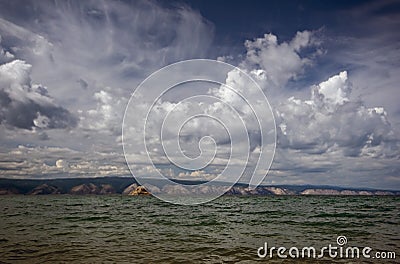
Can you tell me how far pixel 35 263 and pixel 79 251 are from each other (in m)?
2.82

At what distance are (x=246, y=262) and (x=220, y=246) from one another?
3.82m

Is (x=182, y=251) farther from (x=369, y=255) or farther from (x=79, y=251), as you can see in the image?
(x=369, y=255)

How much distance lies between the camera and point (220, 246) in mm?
18047

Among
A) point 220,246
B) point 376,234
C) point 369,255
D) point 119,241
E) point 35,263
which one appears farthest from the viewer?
point 376,234

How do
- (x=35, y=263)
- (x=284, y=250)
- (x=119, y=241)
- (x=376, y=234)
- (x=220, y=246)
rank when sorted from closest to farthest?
(x=35, y=263) < (x=284, y=250) < (x=220, y=246) < (x=119, y=241) < (x=376, y=234)

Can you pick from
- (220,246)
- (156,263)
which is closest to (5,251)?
(156,263)

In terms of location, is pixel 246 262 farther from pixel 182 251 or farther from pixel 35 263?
pixel 35 263

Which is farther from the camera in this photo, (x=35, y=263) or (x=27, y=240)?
(x=27, y=240)

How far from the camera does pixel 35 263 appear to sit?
14.0 meters

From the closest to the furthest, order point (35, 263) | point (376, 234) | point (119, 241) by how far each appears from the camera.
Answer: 1. point (35, 263)
2. point (119, 241)
3. point (376, 234)

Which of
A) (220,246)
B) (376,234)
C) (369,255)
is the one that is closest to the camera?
(369,255)

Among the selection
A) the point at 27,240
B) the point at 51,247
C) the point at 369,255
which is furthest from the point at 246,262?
the point at 27,240

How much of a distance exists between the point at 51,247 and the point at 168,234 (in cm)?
842

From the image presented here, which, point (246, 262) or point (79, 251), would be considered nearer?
point (246, 262)
